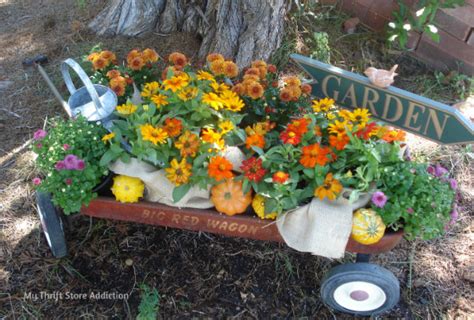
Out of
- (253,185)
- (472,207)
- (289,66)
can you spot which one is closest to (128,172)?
(253,185)

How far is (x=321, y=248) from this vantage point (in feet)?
6.40

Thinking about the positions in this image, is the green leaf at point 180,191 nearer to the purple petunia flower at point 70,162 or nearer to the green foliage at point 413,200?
the purple petunia flower at point 70,162

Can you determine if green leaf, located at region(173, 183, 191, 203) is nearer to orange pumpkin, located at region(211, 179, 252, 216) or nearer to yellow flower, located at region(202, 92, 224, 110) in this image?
orange pumpkin, located at region(211, 179, 252, 216)

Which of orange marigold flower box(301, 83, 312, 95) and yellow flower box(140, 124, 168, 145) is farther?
orange marigold flower box(301, 83, 312, 95)

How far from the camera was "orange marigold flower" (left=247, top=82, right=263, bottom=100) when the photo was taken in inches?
85.5

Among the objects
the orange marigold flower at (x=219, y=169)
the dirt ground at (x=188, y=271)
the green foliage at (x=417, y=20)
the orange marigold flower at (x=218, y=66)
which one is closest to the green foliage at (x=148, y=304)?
the dirt ground at (x=188, y=271)

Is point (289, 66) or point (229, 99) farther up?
point (229, 99)

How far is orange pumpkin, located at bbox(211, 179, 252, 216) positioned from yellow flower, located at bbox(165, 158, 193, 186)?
0.14 meters

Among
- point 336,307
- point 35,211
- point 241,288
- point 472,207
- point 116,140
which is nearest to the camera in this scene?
point 116,140

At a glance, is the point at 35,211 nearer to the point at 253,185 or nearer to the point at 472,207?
the point at 253,185

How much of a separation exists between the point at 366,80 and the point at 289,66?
1.52 meters

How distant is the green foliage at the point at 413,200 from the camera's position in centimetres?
189

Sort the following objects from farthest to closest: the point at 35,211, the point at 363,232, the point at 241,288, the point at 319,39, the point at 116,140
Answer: the point at 319,39
the point at 35,211
the point at 241,288
the point at 116,140
the point at 363,232

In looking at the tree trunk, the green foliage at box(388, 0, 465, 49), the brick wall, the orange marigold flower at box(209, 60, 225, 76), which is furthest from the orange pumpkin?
the brick wall
